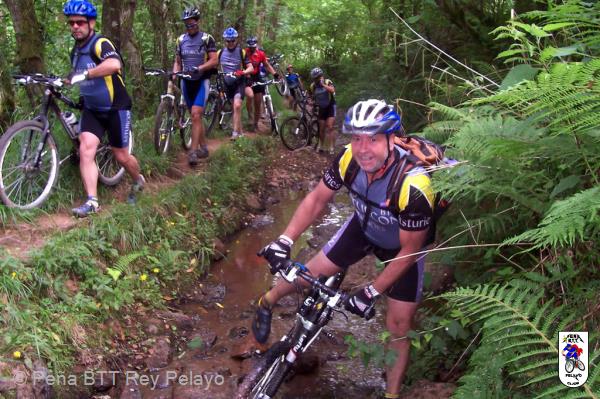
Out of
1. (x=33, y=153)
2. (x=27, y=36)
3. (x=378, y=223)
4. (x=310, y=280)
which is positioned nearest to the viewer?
(x=310, y=280)

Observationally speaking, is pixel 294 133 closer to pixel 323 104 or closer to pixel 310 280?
pixel 323 104

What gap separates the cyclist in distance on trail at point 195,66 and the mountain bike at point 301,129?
419 centimetres

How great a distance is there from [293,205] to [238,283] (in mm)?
3570

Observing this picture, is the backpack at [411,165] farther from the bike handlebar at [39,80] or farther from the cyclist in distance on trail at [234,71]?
the cyclist in distance on trail at [234,71]

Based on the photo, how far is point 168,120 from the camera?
9.23 meters

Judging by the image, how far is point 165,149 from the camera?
9.30 m

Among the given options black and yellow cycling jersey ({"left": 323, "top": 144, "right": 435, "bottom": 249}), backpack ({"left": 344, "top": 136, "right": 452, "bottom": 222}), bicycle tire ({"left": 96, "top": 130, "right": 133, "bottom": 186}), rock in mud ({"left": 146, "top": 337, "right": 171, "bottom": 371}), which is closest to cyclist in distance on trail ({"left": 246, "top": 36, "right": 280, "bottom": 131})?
bicycle tire ({"left": 96, "top": 130, "right": 133, "bottom": 186})

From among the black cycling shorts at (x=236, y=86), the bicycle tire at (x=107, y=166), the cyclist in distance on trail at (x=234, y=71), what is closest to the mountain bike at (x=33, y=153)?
the bicycle tire at (x=107, y=166)

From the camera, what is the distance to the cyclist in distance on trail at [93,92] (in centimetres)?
597

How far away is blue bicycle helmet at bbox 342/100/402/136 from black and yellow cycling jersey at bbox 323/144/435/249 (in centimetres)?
26

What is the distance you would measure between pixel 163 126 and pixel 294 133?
5587 millimetres

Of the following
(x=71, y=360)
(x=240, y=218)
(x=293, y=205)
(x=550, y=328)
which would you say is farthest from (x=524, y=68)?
(x=293, y=205)

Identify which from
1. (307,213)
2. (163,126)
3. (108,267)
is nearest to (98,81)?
Result: (108,267)

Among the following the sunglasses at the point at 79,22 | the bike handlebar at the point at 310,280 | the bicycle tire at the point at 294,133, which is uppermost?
the sunglasses at the point at 79,22
